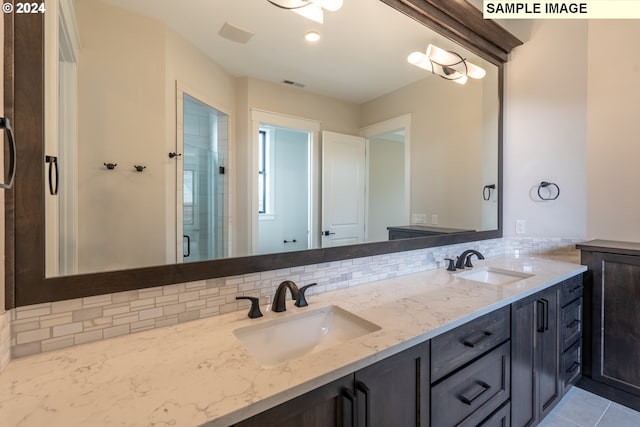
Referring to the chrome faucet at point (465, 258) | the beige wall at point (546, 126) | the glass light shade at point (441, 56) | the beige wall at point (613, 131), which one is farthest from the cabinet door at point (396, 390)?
the beige wall at point (613, 131)

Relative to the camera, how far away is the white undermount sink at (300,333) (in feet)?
3.47

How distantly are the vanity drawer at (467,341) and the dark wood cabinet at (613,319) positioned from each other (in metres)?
1.11

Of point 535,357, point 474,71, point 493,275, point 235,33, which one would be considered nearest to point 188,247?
point 235,33

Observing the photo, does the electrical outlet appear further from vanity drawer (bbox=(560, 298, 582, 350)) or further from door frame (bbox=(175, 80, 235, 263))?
door frame (bbox=(175, 80, 235, 263))

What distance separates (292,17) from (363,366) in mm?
1512

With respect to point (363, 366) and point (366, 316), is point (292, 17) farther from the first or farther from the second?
point (363, 366)

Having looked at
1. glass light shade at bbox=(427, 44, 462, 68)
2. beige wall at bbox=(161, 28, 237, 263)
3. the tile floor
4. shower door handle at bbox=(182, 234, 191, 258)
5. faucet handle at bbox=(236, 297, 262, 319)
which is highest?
glass light shade at bbox=(427, 44, 462, 68)

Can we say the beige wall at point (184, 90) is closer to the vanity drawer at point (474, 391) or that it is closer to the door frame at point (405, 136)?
the door frame at point (405, 136)

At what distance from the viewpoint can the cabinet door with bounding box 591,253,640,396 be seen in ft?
5.86

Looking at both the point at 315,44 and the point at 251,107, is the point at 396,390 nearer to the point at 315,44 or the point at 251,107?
the point at 251,107

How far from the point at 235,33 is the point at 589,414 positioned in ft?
9.60

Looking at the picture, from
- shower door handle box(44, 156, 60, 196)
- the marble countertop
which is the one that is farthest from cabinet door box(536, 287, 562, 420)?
shower door handle box(44, 156, 60, 196)

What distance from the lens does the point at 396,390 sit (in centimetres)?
93

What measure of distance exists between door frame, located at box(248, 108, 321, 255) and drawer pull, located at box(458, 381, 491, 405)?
882mm
